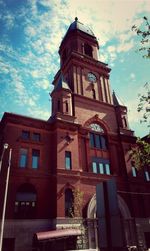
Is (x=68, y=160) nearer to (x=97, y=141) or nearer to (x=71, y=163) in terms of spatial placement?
(x=71, y=163)

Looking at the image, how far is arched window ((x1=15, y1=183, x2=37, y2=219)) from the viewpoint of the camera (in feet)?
74.6

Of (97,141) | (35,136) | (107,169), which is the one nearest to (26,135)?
(35,136)

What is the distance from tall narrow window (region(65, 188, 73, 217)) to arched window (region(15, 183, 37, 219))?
12.2ft

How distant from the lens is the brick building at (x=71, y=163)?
22516 millimetres

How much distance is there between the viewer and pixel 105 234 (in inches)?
143

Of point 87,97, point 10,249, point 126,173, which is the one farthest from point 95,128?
point 10,249

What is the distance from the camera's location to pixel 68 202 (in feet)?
80.8

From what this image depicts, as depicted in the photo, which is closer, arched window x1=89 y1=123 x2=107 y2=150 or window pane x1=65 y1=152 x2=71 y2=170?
window pane x1=65 y1=152 x2=71 y2=170

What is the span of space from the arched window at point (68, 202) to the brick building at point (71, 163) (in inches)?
3.6

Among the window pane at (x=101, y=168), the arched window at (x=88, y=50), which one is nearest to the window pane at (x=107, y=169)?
the window pane at (x=101, y=168)

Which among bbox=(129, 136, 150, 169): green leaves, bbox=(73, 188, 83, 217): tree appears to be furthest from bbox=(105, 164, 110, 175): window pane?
bbox=(129, 136, 150, 169): green leaves

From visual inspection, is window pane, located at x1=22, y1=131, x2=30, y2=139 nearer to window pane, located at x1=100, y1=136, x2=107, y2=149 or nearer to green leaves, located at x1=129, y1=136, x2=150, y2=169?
window pane, located at x1=100, y1=136, x2=107, y2=149

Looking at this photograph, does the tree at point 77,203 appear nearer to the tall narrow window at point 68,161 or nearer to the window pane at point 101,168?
the tall narrow window at point 68,161

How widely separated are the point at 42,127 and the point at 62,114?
3570mm
